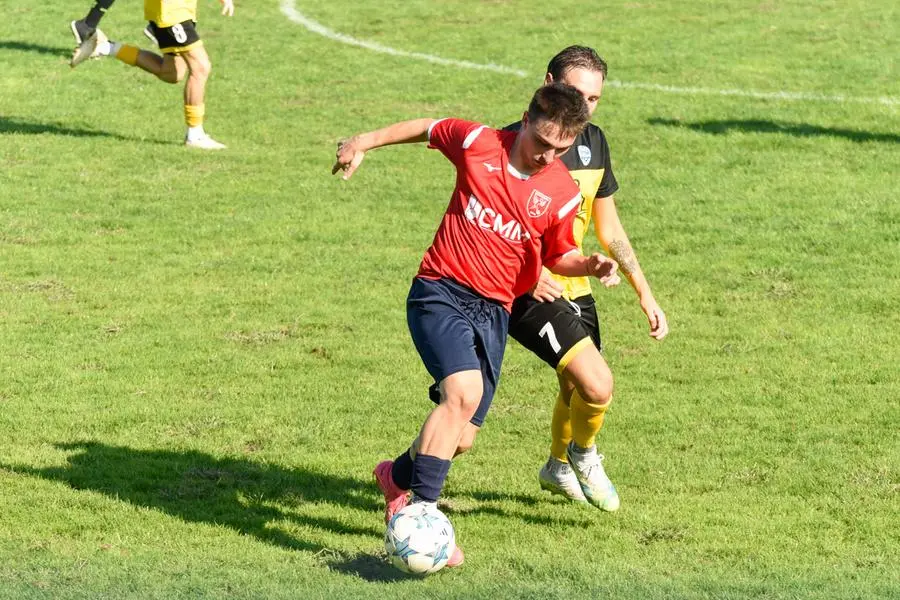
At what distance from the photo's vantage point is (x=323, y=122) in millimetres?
16219

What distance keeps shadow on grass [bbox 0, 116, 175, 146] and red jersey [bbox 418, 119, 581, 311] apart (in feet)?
31.0

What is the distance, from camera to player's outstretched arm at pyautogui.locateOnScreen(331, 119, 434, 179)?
20.6 feet

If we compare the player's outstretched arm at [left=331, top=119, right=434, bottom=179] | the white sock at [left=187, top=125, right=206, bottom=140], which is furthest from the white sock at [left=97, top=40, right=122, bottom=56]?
the player's outstretched arm at [left=331, top=119, right=434, bottom=179]

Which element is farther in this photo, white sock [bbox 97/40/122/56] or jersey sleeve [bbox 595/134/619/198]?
white sock [bbox 97/40/122/56]

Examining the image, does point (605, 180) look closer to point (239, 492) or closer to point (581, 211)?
point (581, 211)

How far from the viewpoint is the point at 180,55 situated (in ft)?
48.7

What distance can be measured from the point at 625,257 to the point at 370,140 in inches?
52.1

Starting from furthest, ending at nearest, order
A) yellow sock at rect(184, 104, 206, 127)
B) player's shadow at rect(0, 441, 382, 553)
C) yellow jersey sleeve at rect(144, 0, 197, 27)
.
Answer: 1. yellow sock at rect(184, 104, 206, 127)
2. yellow jersey sleeve at rect(144, 0, 197, 27)
3. player's shadow at rect(0, 441, 382, 553)

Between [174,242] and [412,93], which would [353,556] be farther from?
[412,93]

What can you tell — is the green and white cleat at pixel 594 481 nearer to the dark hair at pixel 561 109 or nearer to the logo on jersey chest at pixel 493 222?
the logo on jersey chest at pixel 493 222

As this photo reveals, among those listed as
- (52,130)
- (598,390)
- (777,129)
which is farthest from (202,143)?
(598,390)

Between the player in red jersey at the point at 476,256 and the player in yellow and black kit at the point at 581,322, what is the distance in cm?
25

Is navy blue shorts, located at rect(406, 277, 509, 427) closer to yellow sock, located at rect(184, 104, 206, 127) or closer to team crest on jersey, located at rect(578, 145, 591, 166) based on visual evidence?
team crest on jersey, located at rect(578, 145, 591, 166)

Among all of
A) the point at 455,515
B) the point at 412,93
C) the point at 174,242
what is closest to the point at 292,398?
the point at 455,515
